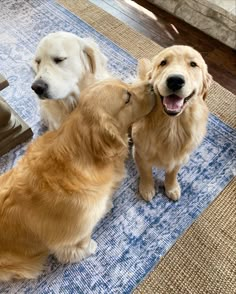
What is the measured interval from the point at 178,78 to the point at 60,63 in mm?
661

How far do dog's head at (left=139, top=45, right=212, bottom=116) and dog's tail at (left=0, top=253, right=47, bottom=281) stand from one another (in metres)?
0.94

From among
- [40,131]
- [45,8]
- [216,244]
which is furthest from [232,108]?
[45,8]

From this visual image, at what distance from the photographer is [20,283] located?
1.59 m

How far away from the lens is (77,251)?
1574 mm

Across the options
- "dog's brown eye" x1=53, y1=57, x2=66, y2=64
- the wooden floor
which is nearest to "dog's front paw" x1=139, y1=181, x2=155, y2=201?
"dog's brown eye" x1=53, y1=57, x2=66, y2=64

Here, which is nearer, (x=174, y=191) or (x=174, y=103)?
(x=174, y=103)

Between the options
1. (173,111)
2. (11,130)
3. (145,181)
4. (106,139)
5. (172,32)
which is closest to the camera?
(106,139)

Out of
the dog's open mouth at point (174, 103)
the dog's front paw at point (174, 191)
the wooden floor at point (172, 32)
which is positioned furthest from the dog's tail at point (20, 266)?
the wooden floor at point (172, 32)

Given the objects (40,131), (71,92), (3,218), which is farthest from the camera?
(40,131)

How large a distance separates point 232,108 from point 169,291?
127 cm

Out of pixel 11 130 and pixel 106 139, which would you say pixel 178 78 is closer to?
pixel 106 139

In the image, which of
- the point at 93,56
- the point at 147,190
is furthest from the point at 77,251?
the point at 93,56

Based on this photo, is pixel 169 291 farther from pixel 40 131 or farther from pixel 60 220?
pixel 40 131

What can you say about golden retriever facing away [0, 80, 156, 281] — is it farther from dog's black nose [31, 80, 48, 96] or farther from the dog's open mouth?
dog's black nose [31, 80, 48, 96]
